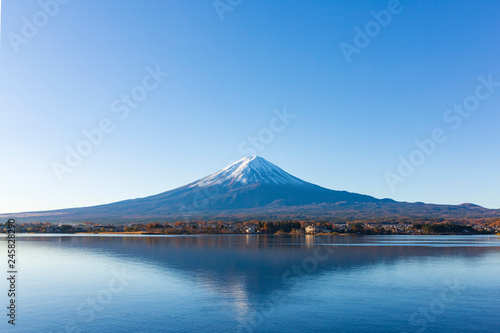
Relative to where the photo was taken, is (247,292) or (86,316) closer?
(86,316)

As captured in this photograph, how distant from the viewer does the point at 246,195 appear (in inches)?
7451

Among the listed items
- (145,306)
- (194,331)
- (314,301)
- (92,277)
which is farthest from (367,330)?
(92,277)

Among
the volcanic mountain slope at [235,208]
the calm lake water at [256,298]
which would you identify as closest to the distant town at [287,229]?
the volcanic mountain slope at [235,208]

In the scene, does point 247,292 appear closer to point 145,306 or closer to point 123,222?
point 145,306

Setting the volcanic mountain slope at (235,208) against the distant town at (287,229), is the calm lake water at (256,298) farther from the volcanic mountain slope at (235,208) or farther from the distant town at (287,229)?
the volcanic mountain slope at (235,208)

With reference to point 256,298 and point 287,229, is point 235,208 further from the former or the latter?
point 256,298

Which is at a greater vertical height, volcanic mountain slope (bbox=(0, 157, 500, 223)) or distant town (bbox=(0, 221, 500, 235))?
volcanic mountain slope (bbox=(0, 157, 500, 223))

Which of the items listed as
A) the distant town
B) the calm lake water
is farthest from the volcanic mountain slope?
the calm lake water

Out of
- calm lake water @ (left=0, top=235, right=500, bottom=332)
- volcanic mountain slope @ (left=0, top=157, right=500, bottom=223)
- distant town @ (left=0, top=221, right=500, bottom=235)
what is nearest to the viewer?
calm lake water @ (left=0, top=235, right=500, bottom=332)

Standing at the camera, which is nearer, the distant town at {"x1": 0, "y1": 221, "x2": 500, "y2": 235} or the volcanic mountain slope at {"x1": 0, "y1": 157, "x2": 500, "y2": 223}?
the distant town at {"x1": 0, "y1": 221, "x2": 500, "y2": 235}

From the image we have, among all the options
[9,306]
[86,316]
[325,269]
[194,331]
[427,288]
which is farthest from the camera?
[325,269]

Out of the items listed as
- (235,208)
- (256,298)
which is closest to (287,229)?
(235,208)

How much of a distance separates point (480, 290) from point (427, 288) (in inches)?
107

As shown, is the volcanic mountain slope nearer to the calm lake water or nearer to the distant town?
the distant town
